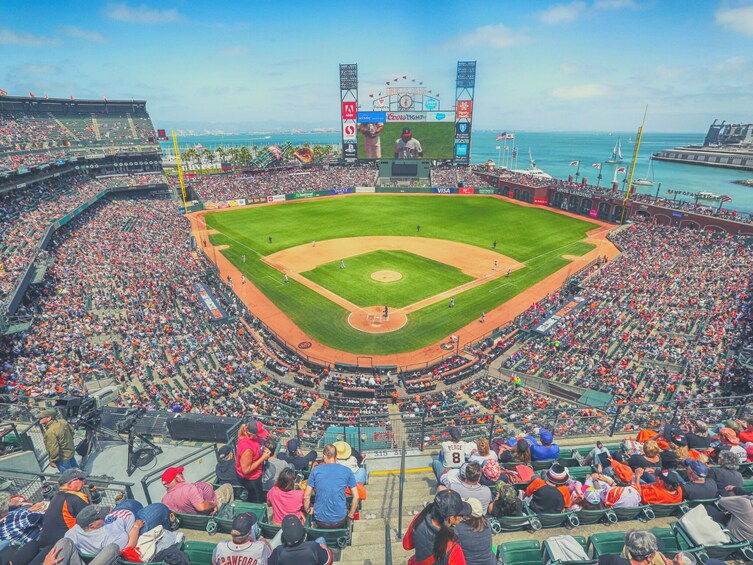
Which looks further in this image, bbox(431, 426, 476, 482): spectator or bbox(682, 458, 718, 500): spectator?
bbox(431, 426, 476, 482): spectator

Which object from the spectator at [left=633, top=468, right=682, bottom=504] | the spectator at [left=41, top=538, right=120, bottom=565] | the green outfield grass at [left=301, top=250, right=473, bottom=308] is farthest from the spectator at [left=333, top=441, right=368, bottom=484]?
the green outfield grass at [left=301, top=250, right=473, bottom=308]

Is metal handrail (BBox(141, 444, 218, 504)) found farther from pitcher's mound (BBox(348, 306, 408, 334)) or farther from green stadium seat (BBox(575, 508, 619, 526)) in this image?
pitcher's mound (BBox(348, 306, 408, 334))

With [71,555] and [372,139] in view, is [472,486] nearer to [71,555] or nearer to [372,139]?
[71,555]

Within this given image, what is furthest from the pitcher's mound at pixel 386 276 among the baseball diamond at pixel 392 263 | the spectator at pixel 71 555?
the spectator at pixel 71 555

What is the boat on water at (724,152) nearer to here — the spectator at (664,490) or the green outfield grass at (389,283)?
the green outfield grass at (389,283)

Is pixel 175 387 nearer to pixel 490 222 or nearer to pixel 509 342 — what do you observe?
pixel 509 342

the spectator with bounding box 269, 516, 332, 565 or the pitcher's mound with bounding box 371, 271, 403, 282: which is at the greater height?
the spectator with bounding box 269, 516, 332, 565
